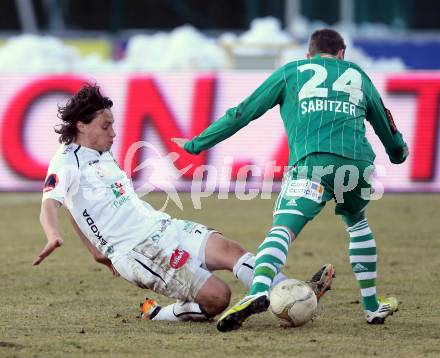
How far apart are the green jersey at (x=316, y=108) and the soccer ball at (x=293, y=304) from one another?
794 millimetres

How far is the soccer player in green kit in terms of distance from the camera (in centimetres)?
673

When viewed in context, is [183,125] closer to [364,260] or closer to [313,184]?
[364,260]

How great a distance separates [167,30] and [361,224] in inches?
863

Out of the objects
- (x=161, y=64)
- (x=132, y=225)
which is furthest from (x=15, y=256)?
(x=161, y=64)

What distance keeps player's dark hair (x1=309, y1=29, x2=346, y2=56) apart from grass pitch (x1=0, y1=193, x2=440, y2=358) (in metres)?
1.74

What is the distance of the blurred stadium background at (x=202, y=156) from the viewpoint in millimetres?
6750

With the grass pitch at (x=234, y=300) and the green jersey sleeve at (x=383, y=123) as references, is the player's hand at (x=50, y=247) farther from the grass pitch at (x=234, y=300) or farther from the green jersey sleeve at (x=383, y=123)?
the green jersey sleeve at (x=383, y=123)

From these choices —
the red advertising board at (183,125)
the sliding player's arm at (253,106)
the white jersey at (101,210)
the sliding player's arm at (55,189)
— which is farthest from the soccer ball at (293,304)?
the red advertising board at (183,125)

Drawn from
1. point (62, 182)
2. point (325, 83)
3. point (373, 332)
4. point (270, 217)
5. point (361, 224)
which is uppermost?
point (325, 83)

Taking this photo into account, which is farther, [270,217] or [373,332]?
[270,217]

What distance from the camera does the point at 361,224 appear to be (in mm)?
7266

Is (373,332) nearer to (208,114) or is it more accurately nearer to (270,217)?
(270,217)

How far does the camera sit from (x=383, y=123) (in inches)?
283

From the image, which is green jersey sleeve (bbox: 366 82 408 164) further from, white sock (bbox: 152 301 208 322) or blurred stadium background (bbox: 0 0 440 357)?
white sock (bbox: 152 301 208 322)
